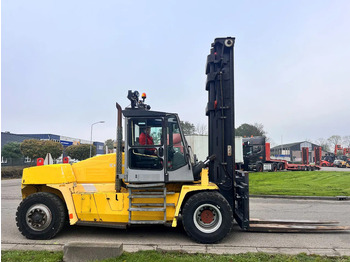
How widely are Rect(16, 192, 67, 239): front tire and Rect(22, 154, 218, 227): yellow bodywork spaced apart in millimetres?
267

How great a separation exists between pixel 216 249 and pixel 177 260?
1106 mm

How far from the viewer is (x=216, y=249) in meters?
4.99

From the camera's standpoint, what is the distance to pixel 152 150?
5539 mm

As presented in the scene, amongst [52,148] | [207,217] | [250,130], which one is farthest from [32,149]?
[250,130]

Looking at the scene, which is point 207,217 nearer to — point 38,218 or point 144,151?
point 144,151

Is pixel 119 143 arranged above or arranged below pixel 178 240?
above

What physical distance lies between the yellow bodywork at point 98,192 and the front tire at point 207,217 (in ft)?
0.66

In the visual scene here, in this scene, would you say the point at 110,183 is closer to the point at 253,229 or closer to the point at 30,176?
the point at 30,176

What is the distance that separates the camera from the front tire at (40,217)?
555cm

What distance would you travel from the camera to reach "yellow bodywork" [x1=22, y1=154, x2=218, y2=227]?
218 inches

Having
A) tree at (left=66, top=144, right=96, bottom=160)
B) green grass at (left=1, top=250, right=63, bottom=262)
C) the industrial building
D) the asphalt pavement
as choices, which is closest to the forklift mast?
the asphalt pavement

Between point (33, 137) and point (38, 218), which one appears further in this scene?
point (33, 137)

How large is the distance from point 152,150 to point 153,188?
822 millimetres

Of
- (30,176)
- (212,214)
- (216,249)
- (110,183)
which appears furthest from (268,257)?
(30,176)
